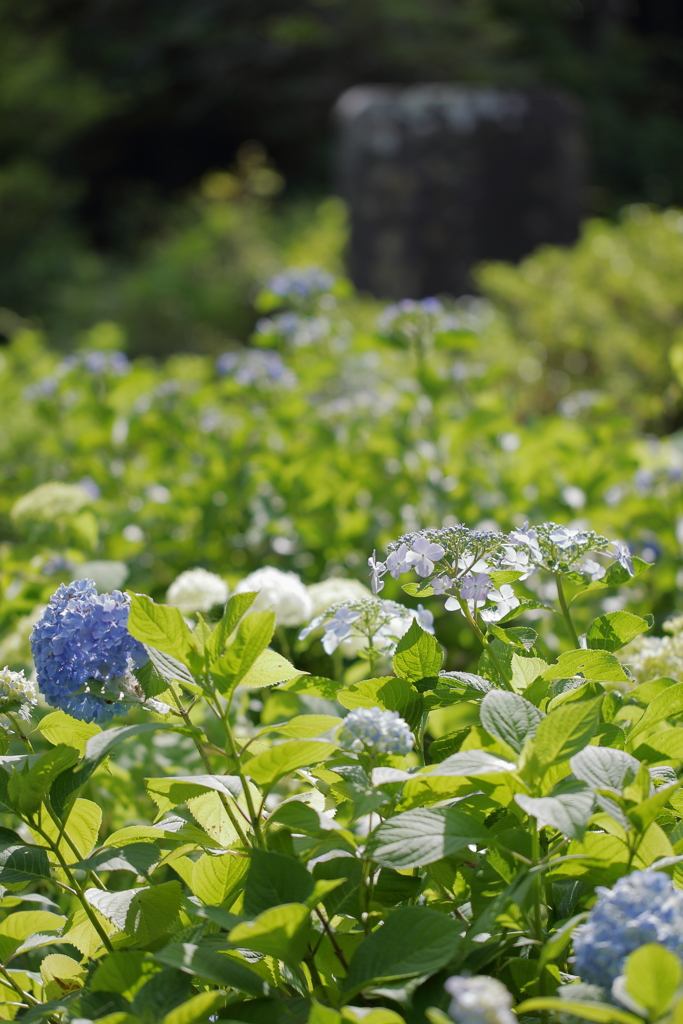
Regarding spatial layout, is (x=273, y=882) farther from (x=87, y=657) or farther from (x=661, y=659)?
(x=661, y=659)

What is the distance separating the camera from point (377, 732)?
0.65 m

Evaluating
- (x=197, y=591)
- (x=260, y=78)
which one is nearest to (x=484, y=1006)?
(x=197, y=591)

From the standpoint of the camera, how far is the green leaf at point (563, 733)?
0.64 metres

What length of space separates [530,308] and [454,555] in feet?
12.8

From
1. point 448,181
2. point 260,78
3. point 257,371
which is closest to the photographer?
point 257,371

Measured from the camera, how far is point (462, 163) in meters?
5.86

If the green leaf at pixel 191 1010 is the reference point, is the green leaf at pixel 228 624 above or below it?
above

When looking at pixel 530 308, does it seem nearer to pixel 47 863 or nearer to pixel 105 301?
pixel 47 863

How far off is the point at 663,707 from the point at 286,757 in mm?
337

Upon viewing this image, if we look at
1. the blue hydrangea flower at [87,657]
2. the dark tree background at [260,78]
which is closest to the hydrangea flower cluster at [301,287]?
the blue hydrangea flower at [87,657]

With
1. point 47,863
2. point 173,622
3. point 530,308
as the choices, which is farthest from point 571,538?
point 530,308

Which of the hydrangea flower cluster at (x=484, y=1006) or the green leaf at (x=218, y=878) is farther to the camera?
the green leaf at (x=218, y=878)

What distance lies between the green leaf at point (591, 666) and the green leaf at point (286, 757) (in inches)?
8.8

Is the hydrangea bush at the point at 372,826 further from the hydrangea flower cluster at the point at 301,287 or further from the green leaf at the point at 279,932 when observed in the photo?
the hydrangea flower cluster at the point at 301,287
